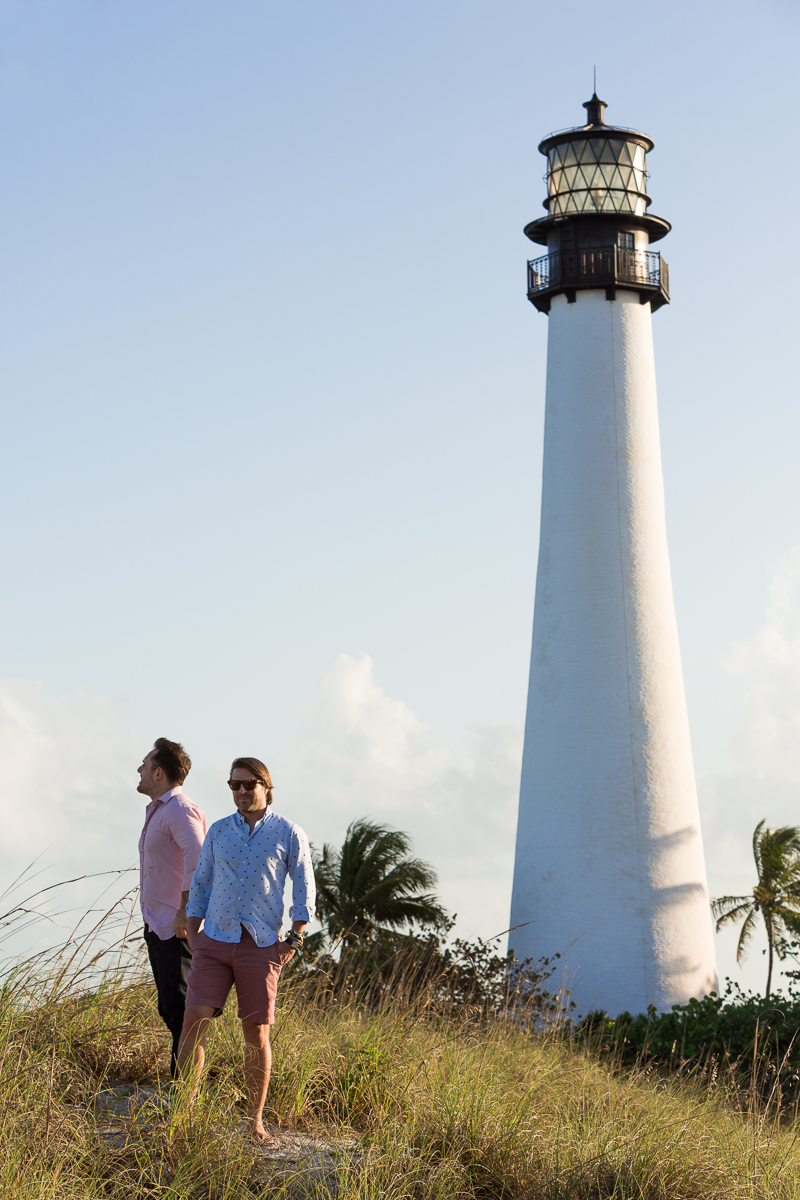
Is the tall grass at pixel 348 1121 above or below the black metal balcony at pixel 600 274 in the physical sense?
below

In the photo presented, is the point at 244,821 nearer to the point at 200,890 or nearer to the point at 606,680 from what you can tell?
the point at 200,890

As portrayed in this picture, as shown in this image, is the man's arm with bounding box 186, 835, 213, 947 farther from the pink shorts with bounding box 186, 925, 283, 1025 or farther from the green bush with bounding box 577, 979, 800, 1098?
the green bush with bounding box 577, 979, 800, 1098

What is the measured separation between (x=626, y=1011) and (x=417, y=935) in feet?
12.8

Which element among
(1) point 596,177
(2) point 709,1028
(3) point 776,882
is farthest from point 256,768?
(3) point 776,882

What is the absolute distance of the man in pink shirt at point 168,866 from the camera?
745 centimetres

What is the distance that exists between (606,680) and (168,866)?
16054 millimetres

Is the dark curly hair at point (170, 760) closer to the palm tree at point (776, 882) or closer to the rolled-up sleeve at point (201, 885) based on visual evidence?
the rolled-up sleeve at point (201, 885)

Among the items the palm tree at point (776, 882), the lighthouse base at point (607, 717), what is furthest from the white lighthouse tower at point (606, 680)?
the palm tree at point (776, 882)

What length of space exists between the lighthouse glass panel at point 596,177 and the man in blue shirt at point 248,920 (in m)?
20.6

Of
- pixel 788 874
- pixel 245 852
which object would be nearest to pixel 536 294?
pixel 788 874

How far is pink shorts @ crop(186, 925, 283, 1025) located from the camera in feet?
22.5

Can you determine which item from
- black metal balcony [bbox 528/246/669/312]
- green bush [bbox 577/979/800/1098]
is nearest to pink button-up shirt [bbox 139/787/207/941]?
green bush [bbox 577/979/800/1098]

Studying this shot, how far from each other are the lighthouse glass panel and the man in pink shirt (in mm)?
20093

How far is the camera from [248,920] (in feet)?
22.5
